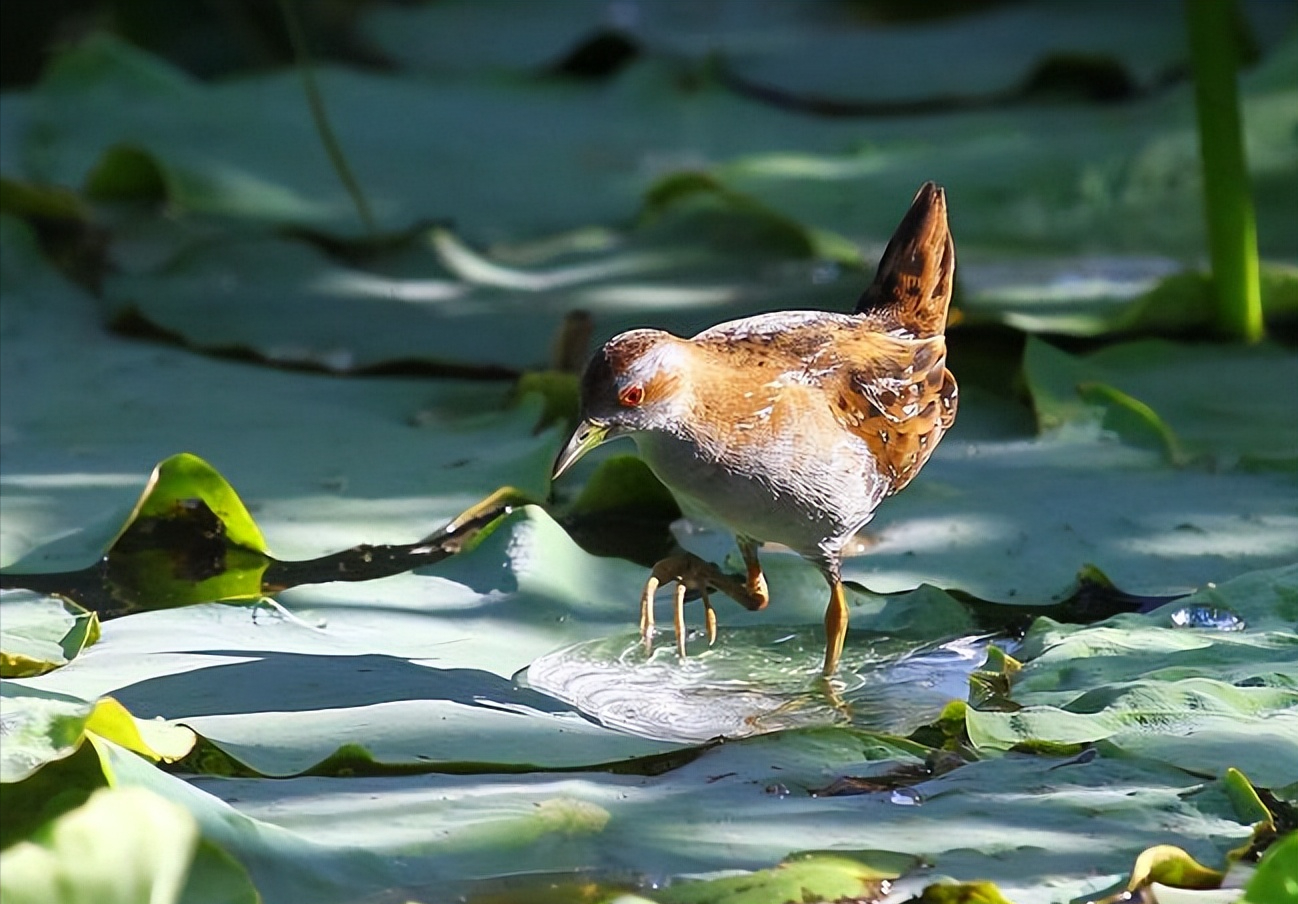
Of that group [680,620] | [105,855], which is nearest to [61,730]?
[105,855]

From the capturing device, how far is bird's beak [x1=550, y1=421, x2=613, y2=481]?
252 centimetres

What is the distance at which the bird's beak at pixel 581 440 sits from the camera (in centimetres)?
252

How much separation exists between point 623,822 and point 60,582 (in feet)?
4.12

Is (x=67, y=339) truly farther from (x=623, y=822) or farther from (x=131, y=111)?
(x=623, y=822)

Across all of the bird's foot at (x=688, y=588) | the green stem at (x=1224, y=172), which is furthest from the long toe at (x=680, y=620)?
the green stem at (x=1224, y=172)

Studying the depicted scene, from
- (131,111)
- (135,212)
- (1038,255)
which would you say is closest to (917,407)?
(1038,255)

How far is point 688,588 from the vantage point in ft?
9.33

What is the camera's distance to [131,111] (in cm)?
521

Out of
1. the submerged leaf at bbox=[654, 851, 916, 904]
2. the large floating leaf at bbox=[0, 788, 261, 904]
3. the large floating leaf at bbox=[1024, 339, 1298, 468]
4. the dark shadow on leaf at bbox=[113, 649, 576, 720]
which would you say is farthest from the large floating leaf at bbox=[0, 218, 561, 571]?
the large floating leaf at bbox=[0, 788, 261, 904]

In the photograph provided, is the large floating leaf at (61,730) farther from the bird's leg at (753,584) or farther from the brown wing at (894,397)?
the brown wing at (894,397)

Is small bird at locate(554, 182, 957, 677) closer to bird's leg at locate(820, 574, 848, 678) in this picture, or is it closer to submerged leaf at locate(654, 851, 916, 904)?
bird's leg at locate(820, 574, 848, 678)

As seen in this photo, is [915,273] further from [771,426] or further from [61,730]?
[61,730]

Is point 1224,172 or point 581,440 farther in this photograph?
point 1224,172

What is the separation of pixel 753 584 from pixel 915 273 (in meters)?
0.62
